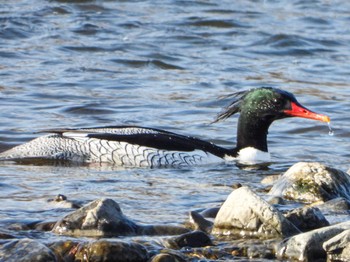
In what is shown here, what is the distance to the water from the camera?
10.7 metres

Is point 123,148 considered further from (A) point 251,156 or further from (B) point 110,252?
(B) point 110,252

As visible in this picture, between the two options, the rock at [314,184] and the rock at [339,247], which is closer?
the rock at [339,247]

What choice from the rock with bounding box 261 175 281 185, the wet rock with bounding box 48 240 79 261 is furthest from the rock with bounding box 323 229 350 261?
the rock with bounding box 261 175 281 185

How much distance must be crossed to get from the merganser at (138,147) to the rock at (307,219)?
4078 mm

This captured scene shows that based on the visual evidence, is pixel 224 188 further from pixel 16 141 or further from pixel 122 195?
pixel 16 141

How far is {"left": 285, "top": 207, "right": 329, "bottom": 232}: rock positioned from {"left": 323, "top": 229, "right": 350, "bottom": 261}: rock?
2.38 feet

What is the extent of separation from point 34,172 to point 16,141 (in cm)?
198

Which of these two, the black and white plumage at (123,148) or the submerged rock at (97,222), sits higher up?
the black and white plumage at (123,148)

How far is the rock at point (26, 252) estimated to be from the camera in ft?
24.8

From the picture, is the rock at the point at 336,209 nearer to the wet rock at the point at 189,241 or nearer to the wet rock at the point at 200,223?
the wet rock at the point at 200,223

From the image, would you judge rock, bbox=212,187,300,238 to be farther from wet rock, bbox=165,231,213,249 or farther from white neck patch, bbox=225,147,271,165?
white neck patch, bbox=225,147,271,165

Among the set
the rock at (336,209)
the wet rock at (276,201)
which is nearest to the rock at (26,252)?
the rock at (336,209)

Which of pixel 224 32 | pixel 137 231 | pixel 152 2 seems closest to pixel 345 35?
pixel 224 32

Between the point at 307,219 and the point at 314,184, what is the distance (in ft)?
4.44
